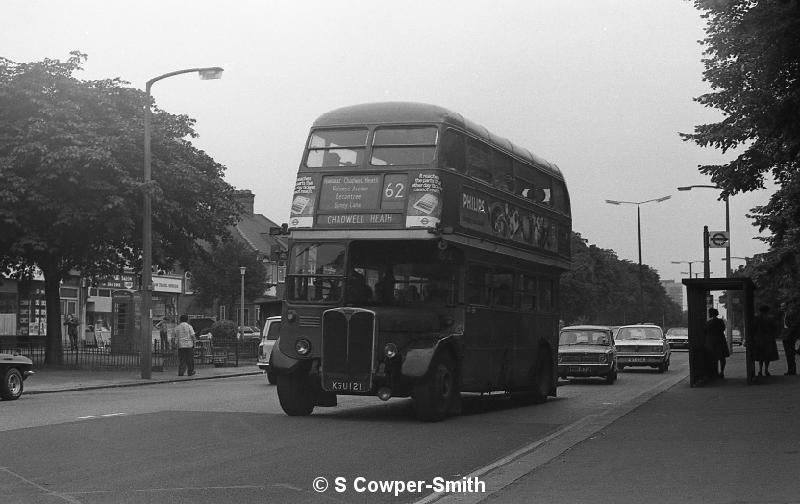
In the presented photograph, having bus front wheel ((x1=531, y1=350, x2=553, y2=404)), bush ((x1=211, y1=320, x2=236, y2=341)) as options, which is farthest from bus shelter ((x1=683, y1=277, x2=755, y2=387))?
bush ((x1=211, y1=320, x2=236, y2=341))

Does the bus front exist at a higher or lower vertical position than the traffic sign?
lower

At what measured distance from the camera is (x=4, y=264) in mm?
37125

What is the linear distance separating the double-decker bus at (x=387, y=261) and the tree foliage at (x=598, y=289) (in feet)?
214

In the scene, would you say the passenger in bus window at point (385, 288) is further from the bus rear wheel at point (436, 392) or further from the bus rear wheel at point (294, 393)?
the bus rear wheel at point (294, 393)

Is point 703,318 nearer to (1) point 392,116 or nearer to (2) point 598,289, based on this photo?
(1) point 392,116

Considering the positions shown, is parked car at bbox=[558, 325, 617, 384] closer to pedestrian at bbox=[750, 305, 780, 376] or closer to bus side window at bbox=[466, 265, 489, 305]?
pedestrian at bbox=[750, 305, 780, 376]

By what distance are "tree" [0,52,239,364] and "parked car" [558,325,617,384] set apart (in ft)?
40.1

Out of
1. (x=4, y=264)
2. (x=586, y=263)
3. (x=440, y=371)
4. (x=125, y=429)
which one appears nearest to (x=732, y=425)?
(x=440, y=371)

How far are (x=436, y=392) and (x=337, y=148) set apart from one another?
3.99 m

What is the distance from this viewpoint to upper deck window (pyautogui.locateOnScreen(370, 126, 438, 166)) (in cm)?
1664

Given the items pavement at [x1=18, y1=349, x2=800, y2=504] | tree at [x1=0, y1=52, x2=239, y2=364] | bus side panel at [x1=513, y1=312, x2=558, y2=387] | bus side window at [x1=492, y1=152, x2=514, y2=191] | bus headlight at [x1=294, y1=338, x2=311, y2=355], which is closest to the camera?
pavement at [x1=18, y1=349, x2=800, y2=504]

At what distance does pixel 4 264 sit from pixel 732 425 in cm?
2828

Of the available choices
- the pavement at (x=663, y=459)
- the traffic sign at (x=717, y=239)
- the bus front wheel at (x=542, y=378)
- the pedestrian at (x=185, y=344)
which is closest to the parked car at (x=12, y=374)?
the bus front wheel at (x=542, y=378)

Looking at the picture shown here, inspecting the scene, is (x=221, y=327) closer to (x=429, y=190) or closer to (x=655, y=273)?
(x=429, y=190)
